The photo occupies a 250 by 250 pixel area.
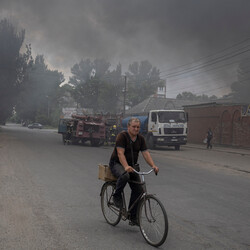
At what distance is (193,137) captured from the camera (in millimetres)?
29719

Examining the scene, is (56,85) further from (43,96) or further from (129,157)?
(129,157)

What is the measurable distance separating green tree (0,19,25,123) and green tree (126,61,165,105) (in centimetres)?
3391

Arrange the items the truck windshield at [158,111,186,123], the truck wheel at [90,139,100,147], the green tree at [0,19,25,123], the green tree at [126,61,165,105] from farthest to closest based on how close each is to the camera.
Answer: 1. the green tree at [126,61,165,105]
2. the green tree at [0,19,25,123]
3. the truck wheel at [90,139,100,147]
4. the truck windshield at [158,111,186,123]

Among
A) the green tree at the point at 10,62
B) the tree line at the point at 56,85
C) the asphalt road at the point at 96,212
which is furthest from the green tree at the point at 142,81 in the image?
the asphalt road at the point at 96,212

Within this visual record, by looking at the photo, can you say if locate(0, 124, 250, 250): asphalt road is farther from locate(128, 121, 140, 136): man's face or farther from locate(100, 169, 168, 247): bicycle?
locate(128, 121, 140, 136): man's face

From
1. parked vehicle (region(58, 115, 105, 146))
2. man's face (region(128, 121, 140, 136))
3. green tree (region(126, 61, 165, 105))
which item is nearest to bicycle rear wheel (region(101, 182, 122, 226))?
man's face (region(128, 121, 140, 136))

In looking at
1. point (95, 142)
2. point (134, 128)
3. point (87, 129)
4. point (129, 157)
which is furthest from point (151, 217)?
point (95, 142)

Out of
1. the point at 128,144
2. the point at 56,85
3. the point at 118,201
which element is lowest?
the point at 118,201

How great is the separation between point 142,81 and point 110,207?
69203mm

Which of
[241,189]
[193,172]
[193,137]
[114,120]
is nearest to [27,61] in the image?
[114,120]

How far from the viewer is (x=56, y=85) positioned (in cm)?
8006

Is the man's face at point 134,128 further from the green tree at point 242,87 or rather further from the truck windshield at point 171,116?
the green tree at point 242,87

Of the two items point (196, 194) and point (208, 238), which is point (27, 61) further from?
point (208, 238)

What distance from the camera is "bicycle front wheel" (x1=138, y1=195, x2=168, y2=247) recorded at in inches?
149
